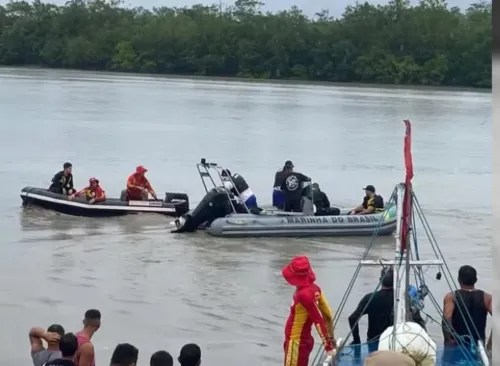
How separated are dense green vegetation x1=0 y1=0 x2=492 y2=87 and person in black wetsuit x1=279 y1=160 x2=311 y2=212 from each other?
187 ft

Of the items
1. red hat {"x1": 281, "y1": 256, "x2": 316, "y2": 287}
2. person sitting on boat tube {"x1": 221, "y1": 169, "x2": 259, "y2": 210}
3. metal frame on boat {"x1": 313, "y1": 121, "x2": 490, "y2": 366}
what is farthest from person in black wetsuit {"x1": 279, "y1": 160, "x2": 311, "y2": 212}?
red hat {"x1": 281, "y1": 256, "x2": 316, "y2": 287}

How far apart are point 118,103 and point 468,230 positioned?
43.2 m

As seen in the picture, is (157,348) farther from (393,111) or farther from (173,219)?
(393,111)

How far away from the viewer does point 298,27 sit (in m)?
95.6

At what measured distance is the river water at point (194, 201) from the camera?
35.2 ft

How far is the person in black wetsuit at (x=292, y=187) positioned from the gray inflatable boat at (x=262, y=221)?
6.0 inches

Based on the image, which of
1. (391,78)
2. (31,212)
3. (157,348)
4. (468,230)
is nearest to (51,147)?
(31,212)

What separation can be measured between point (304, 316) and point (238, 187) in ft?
32.3

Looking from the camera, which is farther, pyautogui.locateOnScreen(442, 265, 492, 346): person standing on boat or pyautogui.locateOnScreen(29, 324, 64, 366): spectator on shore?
pyautogui.locateOnScreen(442, 265, 492, 346): person standing on boat

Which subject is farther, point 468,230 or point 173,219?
point 468,230

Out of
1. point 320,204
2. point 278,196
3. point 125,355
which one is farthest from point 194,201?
point 125,355

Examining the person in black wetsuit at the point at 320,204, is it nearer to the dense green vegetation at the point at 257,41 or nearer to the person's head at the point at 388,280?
the person's head at the point at 388,280

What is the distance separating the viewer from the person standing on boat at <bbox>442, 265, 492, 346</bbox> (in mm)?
6605

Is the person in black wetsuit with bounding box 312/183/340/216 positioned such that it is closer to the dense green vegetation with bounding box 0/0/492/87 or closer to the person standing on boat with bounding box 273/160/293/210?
the person standing on boat with bounding box 273/160/293/210
